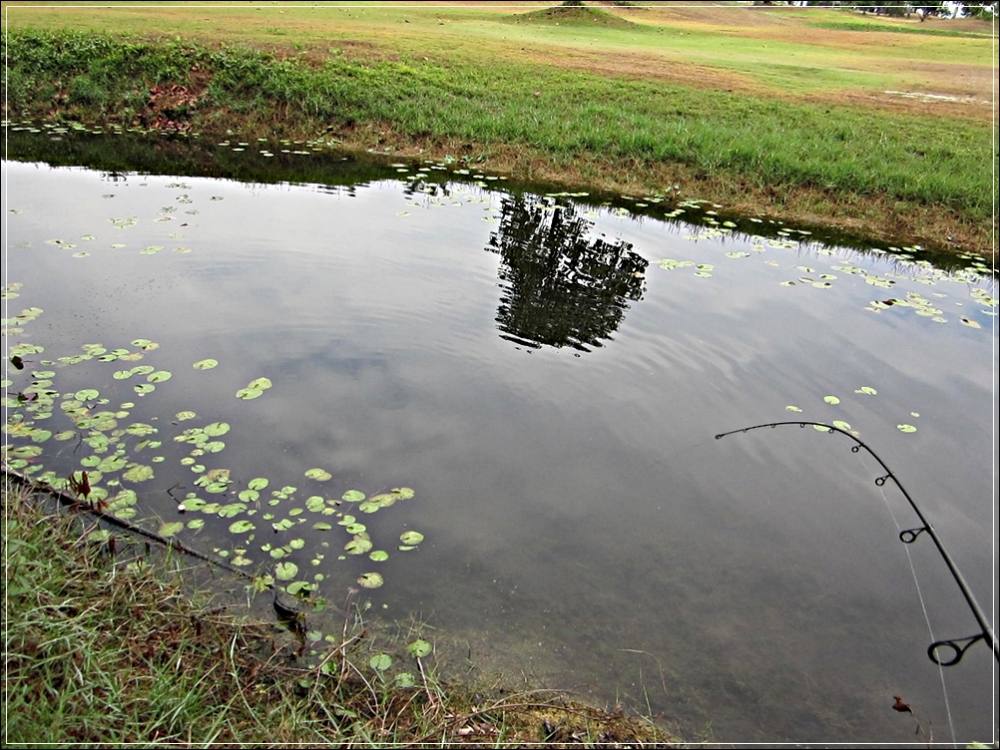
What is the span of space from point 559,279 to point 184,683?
6.62 meters

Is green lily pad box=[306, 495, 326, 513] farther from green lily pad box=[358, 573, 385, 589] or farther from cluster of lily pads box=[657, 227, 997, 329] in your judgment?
cluster of lily pads box=[657, 227, 997, 329]

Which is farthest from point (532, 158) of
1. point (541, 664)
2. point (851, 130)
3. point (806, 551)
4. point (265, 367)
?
point (541, 664)

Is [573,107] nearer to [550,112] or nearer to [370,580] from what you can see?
[550,112]

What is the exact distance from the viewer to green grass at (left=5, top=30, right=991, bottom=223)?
13.8m

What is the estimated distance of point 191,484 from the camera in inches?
Result: 189

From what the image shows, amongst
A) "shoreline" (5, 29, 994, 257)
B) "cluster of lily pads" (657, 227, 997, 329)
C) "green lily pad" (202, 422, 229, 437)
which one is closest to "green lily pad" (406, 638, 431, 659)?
"green lily pad" (202, 422, 229, 437)

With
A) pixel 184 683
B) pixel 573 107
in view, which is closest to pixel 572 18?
pixel 573 107

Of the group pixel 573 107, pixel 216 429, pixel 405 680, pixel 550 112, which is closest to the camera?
pixel 405 680

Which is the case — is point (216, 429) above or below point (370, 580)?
above

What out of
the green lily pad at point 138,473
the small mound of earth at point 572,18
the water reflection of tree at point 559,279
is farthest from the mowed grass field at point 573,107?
the small mound of earth at point 572,18

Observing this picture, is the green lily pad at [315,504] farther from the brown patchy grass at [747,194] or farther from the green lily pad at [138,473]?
the brown patchy grass at [747,194]

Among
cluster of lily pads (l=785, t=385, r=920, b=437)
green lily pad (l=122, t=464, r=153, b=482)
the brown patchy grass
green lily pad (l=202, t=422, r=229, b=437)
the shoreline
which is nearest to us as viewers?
green lily pad (l=122, t=464, r=153, b=482)

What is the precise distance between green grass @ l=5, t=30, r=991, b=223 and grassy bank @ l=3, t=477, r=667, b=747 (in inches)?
482

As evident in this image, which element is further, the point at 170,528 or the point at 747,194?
the point at 747,194
